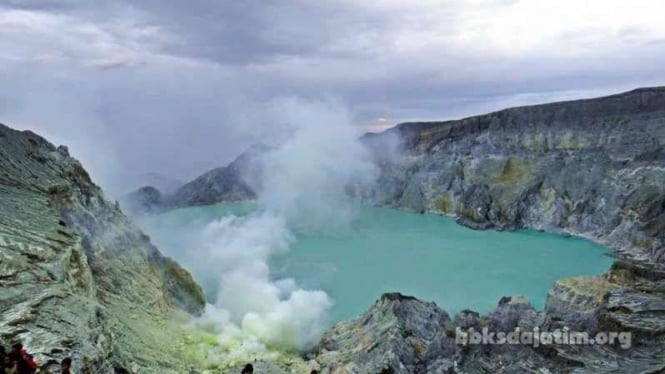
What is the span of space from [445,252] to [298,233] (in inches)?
725

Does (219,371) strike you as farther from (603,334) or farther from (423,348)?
(603,334)

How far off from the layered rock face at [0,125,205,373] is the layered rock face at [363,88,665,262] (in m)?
39.2

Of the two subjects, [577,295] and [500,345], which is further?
[577,295]

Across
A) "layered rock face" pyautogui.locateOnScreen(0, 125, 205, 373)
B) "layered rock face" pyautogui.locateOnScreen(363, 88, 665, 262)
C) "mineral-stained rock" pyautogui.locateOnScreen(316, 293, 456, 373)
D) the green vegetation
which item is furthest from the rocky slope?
"mineral-stained rock" pyautogui.locateOnScreen(316, 293, 456, 373)

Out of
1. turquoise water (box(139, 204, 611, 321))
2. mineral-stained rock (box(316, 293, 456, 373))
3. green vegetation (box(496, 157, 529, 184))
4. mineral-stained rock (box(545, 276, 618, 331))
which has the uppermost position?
green vegetation (box(496, 157, 529, 184))

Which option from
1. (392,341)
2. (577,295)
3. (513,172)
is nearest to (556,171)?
(513,172)

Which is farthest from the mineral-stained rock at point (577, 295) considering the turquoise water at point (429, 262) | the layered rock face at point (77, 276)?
the layered rock face at point (77, 276)

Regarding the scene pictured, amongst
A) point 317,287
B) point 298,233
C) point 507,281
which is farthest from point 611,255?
point 298,233

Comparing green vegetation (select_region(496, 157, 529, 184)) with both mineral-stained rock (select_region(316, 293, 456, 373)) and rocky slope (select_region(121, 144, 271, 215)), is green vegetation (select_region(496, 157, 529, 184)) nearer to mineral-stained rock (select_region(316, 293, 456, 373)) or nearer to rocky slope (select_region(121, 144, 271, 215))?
rocky slope (select_region(121, 144, 271, 215))

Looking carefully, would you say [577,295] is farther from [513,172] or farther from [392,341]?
[513,172]

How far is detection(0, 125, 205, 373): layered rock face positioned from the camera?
1251cm

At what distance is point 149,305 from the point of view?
2302cm

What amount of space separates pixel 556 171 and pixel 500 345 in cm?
5432

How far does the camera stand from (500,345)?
19.2 metres
